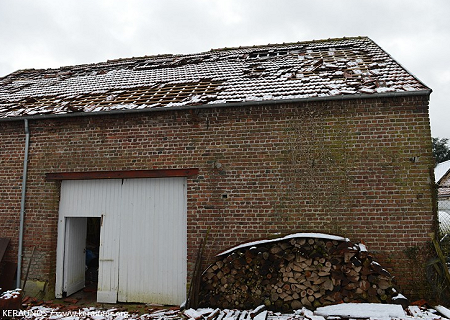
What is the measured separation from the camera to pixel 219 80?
787 cm

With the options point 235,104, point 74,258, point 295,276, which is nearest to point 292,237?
point 295,276

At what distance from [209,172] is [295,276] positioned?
2.57 m

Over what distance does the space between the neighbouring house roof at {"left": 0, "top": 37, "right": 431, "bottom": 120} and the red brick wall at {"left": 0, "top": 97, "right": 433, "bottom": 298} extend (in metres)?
0.32

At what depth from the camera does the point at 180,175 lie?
6.40 meters

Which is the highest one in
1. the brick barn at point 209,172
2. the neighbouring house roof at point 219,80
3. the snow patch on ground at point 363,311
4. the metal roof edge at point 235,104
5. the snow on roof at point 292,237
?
the neighbouring house roof at point 219,80

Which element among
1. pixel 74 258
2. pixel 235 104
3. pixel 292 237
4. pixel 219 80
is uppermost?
pixel 219 80

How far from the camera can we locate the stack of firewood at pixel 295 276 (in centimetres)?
517

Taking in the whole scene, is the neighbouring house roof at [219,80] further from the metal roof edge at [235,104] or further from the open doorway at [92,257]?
the open doorway at [92,257]

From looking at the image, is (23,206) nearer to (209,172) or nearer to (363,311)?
(209,172)

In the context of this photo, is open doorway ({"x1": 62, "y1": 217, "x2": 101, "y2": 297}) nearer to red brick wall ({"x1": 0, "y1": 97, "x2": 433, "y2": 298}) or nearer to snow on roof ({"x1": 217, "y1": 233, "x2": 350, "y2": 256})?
red brick wall ({"x1": 0, "y1": 97, "x2": 433, "y2": 298})

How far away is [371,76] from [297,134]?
7.31 ft

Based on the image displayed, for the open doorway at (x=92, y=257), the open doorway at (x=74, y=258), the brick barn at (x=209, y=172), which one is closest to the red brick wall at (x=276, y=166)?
the brick barn at (x=209, y=172)

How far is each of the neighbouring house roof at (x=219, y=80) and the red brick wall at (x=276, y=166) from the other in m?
0.32

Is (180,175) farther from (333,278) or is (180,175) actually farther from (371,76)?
(371,76)
